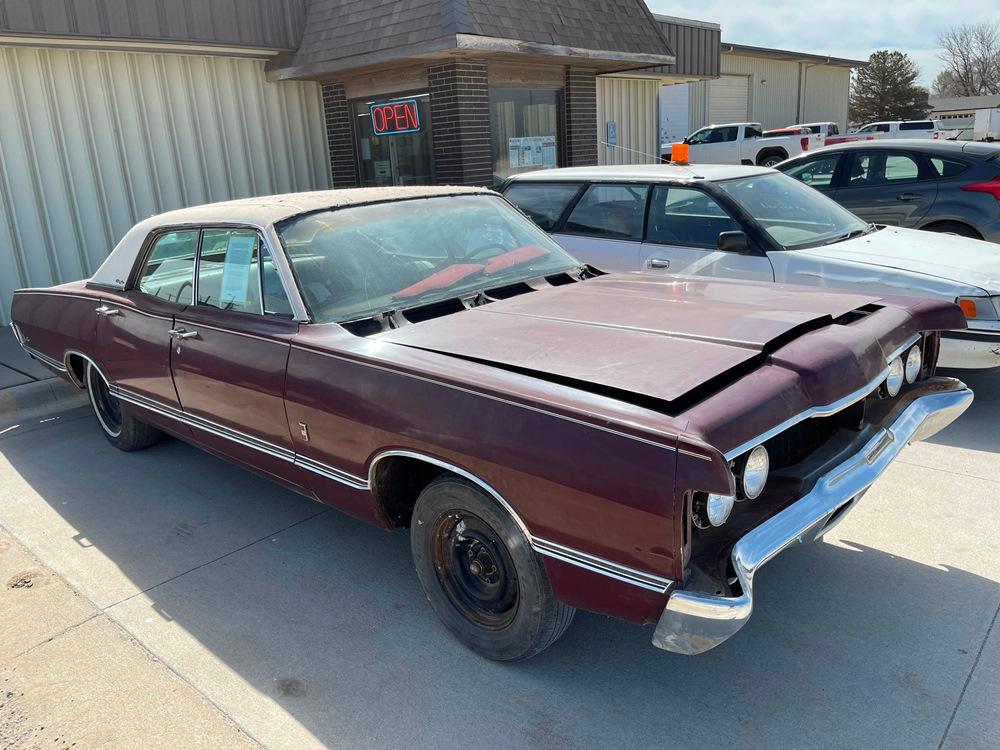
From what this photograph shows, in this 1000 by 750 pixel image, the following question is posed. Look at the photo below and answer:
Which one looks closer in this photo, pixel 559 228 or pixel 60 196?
pixel 559 228

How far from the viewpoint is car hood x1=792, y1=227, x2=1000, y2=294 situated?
489 cm

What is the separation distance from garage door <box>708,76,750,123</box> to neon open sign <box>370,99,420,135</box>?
902 inches

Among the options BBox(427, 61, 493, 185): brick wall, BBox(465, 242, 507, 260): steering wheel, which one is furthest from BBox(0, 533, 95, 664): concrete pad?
BBox(427, 61, 493, 185): brick wall

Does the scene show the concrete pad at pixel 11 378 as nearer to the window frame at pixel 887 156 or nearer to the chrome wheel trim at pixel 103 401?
the chrome wheel trim at pixel 103 401

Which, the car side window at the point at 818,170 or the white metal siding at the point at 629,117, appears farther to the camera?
the white metal siding at the point at 629,117

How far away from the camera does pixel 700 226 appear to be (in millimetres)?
5594

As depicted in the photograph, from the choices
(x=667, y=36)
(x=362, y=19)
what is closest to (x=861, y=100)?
(x=667, y=36)

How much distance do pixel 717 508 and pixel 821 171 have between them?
6.72 m

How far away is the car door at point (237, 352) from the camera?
11.1 feet

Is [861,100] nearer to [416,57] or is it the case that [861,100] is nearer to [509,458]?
[416,57]

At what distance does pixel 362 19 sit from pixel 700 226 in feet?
17.2

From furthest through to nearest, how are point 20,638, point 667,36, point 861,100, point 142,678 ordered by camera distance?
1. point 861,100
2. point 667,36
3. point 20,638
4. point 142,678

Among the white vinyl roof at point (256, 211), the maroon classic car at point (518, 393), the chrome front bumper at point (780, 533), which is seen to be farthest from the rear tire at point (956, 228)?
the white vinyl roof at point (256, 211)

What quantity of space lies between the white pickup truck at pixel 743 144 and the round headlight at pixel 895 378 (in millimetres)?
22391
